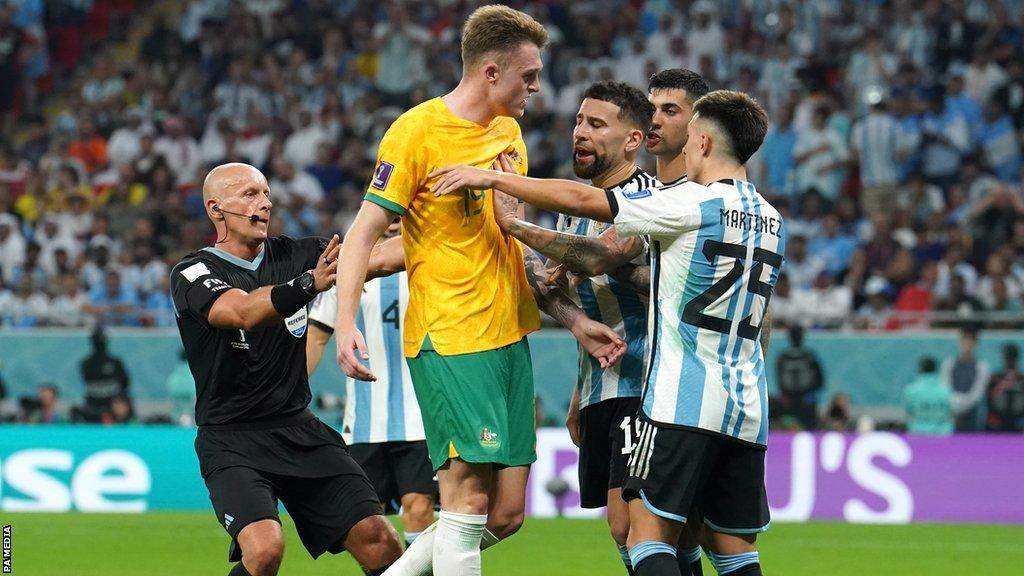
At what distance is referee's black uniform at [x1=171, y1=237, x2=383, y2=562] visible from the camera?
21.2ft

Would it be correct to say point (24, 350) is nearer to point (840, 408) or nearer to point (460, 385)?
point (840, 408)

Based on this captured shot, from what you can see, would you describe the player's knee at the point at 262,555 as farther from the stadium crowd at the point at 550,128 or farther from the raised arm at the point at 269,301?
the stadium crowd at the point at 550,128

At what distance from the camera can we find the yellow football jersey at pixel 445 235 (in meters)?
5.77

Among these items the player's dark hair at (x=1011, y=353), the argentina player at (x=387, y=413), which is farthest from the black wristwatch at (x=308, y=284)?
the player's dark hair at (x=1011, y=353)

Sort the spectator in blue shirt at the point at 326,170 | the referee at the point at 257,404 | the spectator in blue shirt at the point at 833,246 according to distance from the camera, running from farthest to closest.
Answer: the spectator in blue shirt at the point at 326,170 → the spectator in blue shirt at the point at 833,246 → the referee at the point at 257,404

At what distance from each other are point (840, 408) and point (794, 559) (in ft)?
12.0

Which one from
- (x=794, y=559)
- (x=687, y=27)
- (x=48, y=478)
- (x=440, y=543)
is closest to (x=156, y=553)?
(x=48, y=478)

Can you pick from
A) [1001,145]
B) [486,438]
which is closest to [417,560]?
[486,438]

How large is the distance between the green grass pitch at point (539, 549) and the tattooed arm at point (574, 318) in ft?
11.2

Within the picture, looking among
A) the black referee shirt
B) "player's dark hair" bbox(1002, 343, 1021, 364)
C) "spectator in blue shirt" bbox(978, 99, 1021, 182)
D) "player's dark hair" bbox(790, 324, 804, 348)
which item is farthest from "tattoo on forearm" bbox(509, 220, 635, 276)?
"spectator in blue shirt" bbox(978, 99, 1021, 182)

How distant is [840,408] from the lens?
45.8 ft

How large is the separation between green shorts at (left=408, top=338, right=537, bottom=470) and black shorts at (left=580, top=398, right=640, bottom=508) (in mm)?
572

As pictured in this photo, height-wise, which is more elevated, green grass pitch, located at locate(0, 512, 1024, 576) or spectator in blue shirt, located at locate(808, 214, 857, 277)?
spectator in blue shirt, located at locate(808, 214, 857, 277)

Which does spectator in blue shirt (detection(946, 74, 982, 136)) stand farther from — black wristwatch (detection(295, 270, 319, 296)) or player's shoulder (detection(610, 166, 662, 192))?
black wristwatch (detection(295, 270, 319, 296))
